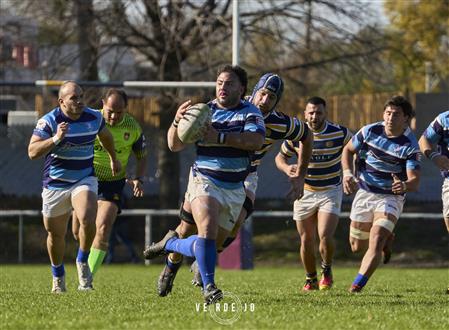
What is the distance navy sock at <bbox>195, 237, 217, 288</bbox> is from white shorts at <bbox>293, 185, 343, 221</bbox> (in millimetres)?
3527

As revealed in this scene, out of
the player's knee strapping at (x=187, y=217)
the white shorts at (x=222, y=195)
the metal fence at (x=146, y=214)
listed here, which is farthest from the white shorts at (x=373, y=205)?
the metal fence at (x=146, y=214)

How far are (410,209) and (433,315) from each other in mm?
14605

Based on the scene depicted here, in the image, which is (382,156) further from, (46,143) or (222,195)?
(46,143)

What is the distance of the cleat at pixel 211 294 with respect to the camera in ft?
26.9

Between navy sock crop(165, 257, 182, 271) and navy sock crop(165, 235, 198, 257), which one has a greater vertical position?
navy sock crop(165, 235, 198, 257)

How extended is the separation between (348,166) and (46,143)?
3061mm

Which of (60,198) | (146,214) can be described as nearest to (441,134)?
(60,198)

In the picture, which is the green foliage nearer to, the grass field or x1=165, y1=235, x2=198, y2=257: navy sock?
the grass field

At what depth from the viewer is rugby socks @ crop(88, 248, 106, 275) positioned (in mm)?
11383

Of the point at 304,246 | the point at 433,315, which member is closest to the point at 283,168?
the point at 304,246

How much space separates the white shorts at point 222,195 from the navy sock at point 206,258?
0.34 m

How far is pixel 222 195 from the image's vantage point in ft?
28.1

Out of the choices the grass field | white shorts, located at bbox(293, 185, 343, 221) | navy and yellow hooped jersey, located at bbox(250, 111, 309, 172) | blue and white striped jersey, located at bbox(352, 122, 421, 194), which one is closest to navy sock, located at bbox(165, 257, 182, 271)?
the grass field

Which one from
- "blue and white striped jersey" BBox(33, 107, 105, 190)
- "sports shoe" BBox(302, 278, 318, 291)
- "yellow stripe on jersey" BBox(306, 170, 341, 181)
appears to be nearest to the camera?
"blue and white striped jersey" BBox(33, 107, 105, 190)
